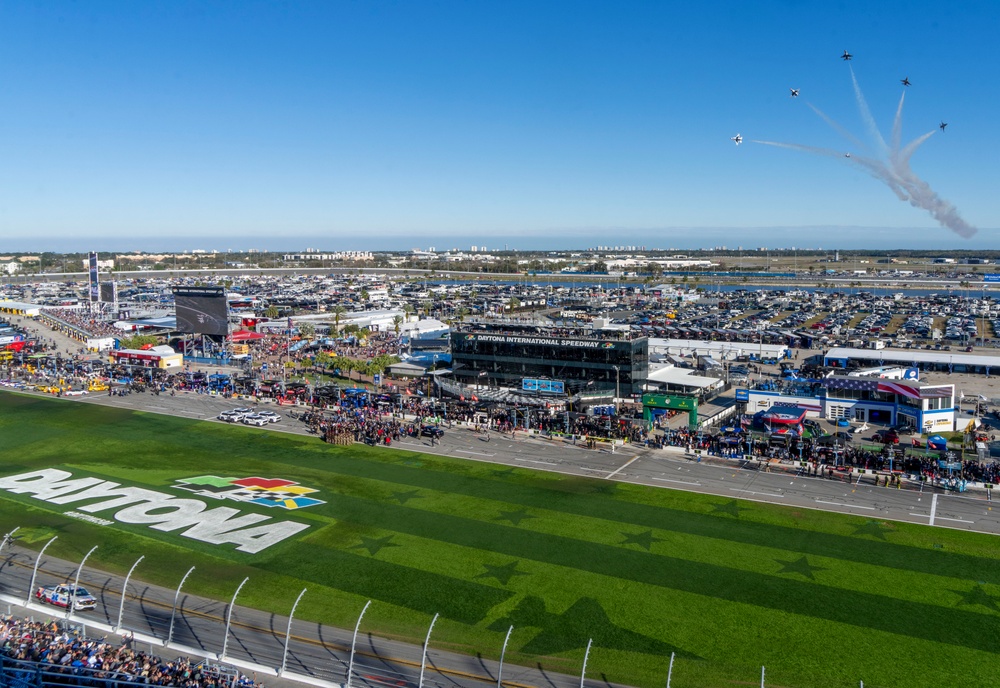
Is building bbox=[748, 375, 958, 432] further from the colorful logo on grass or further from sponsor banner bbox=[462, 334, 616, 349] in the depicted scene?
the colorful logo on grass

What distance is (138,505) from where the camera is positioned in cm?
3653

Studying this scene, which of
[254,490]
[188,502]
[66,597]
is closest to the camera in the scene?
[66,597]

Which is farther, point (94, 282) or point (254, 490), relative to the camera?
point (94, 282)

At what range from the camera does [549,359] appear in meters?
63.4

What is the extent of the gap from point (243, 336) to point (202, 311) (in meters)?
14.8

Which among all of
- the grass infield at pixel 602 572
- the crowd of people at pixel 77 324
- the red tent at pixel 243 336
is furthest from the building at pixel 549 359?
the crowd of people at pixel 77 324

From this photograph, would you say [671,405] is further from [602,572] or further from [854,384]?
[602,572]

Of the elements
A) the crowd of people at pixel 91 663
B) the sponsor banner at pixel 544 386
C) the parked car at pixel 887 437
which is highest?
the sponsor banner at pixel 544 386

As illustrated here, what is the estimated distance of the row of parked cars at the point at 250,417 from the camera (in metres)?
54.8

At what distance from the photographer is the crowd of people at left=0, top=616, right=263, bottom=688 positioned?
18.8m

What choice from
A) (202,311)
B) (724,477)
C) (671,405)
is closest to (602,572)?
(724,477)

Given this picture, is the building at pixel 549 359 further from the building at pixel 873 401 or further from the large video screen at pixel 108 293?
the large video screen at pixel 108 293

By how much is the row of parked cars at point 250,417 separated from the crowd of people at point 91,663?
33.2 meters

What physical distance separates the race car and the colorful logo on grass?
38.1ft
